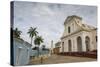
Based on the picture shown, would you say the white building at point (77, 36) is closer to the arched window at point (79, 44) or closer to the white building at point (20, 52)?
the arched window at point (79, 44)

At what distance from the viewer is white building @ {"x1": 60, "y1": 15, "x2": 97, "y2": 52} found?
2293mm

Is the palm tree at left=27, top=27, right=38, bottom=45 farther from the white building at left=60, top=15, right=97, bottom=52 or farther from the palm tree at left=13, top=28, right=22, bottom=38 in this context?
the white building at left=60, top=15, right=97, bottom=52

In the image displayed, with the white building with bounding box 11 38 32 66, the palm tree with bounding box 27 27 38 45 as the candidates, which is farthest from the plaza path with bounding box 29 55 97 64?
the palm tree with bounding box 27 27 38 45

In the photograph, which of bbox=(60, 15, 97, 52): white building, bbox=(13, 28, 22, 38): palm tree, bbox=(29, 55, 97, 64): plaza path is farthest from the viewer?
bbox=(60, 15, 97, 52): white building

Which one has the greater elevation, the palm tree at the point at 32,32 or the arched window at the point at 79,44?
the palm tree at the point at 32,32

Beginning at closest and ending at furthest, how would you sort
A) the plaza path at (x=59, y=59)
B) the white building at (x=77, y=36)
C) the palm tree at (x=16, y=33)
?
the palm tree at (x=16, y=33) < the plaza path at (x=59, y=59) < the white building at (x=77, y=36)

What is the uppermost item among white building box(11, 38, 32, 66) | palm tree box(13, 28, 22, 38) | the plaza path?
palm tree box(13, 28, 22, 38)

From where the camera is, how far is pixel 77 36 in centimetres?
235

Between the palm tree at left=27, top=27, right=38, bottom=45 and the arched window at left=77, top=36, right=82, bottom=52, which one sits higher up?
the palm tree at left=27, top=27, right=38, bottom=45

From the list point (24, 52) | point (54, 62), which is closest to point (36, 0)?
point (24, 52)

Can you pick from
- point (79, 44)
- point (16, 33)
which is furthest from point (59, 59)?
point (16, 33)

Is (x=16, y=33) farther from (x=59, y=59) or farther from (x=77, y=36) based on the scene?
(x=77, y=36)

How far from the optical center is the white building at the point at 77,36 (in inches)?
90.3

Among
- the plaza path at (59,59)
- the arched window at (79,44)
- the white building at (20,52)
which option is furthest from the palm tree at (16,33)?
the arched window at (79,44)
